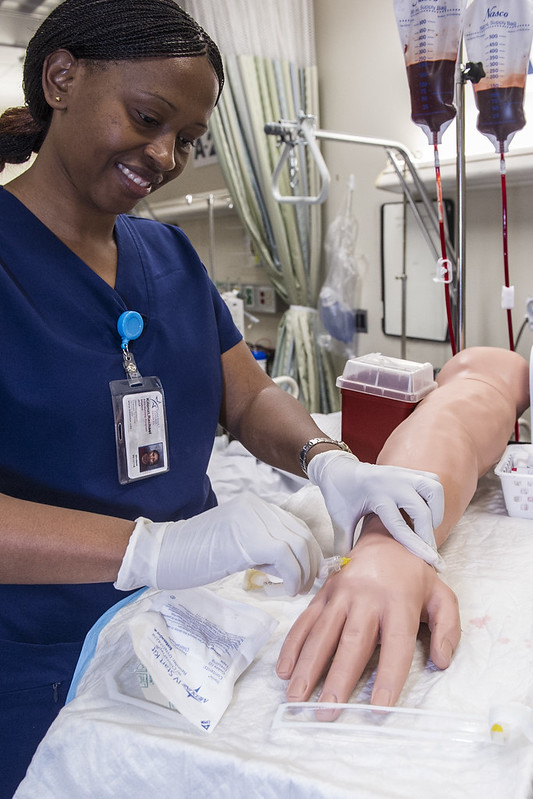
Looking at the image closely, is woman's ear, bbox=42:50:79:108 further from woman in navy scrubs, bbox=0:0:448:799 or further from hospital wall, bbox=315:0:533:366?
hospital wall, bbox=315:0:533:366

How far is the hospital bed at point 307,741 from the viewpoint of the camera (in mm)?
682

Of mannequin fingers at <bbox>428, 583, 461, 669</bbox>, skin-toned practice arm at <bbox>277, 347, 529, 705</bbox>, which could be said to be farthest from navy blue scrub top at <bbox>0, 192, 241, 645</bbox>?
mannequin fingers at <bbox>428, 583, 461, 669</bbox>

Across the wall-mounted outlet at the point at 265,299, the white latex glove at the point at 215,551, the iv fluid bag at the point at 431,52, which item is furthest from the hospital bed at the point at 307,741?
the wall-mounted outlet at the point at 265,299

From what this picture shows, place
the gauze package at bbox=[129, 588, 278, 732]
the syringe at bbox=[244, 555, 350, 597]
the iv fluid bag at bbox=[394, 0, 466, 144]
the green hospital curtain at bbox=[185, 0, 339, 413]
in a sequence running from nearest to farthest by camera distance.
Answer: the gauze package at bbox=[129, 588, 278, 732] → the syringe at bbox=[244, 555, 350, 597] → the iv fluid bag at bbox=[394, 0, 466, 144] → the green hospital curtain at bbox=[185, 0, 339, 413]

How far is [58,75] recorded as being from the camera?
39.4 inches

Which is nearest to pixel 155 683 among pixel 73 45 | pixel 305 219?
pixel 73 45

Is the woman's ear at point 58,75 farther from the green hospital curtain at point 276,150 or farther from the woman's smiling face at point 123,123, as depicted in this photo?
the green hospital curtain at point 276,150

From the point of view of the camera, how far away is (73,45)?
98cm

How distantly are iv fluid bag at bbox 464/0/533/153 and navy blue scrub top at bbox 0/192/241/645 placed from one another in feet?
3.20

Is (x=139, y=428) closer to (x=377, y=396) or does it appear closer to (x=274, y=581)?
(x=274, y=581)

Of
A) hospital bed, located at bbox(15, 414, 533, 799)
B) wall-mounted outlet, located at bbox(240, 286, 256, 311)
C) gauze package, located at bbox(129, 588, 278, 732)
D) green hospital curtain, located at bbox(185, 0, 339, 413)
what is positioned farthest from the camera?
wall-mounted outlet, located at bbox(240, 286, 256, 311)

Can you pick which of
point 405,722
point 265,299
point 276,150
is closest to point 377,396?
point 405,722

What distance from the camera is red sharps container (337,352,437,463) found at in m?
1.54

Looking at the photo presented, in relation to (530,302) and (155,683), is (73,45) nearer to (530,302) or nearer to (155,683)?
(155,683)
